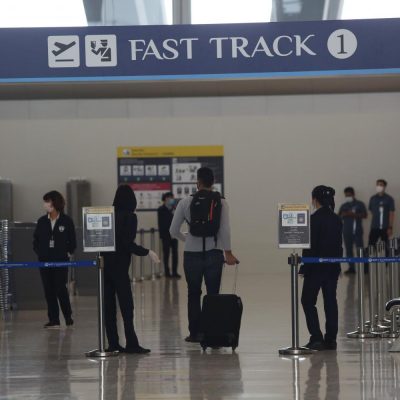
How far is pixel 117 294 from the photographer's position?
9648mm

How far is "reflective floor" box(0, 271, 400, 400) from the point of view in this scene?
25.0 ft

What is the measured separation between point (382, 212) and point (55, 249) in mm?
9919

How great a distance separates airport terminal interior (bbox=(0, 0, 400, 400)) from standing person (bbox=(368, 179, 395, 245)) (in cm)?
3

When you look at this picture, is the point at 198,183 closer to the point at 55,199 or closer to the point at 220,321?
the point at 220,321

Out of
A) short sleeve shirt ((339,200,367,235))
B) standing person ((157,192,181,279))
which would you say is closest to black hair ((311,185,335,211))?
standing person ((157,192,181,279))

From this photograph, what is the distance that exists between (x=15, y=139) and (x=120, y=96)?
7.41 feet

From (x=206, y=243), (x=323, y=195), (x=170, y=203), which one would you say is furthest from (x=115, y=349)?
(x=170, y=203)

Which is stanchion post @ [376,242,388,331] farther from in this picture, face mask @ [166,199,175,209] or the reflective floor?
face mask @ [166,199,175,209]

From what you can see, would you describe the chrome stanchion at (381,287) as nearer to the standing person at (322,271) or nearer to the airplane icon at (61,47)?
the standing person at (322,271)

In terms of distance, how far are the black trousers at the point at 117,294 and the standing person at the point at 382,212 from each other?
11793mm

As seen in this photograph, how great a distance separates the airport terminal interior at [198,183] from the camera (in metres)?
9.13

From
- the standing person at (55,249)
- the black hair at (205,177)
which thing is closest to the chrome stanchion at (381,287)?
the black hair at (205,177)

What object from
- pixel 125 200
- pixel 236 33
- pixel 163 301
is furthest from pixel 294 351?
pixel 163 301

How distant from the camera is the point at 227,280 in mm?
20375
